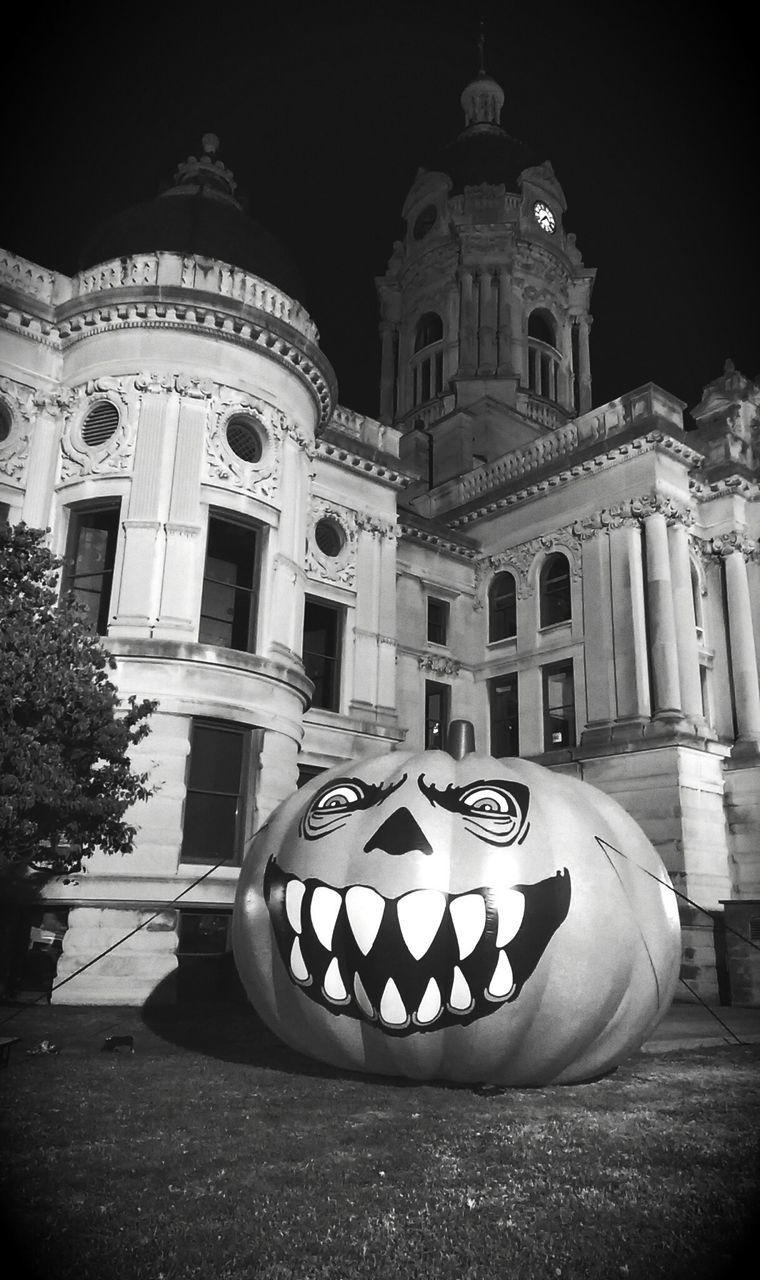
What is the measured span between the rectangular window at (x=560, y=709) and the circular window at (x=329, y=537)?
8474mm

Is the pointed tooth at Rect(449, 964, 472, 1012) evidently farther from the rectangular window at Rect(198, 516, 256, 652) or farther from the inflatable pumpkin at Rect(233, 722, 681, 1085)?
the rectangular window at Rect(198, 516, 256, 652)

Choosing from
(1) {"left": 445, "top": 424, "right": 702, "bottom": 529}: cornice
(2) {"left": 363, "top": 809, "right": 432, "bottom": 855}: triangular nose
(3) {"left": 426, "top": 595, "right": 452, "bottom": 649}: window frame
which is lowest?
(2) {"left": 363, "top": 809, "right": 432, "bottom": 855}: triangular nose

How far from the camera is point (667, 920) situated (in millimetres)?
9172

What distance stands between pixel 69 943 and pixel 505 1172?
12420 mm

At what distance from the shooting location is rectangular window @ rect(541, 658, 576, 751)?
29.7 metres

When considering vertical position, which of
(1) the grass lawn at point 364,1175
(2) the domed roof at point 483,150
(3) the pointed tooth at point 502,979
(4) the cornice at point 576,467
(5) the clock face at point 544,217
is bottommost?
(1) the grass lawn at point 364,1175

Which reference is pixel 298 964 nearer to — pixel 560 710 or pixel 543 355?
pixel 560 710

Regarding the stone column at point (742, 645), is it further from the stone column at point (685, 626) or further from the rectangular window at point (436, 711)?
the rectangular window at point (436, 711)

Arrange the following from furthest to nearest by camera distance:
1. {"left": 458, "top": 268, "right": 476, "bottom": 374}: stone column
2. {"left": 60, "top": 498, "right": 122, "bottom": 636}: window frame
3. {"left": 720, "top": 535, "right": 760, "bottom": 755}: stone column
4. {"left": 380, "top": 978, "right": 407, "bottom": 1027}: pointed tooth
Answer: {"left": 458, "top": 268, "right": 476, "bottom": 374}: stone column, {"left": 720, "top": 535, "right": 760, "bottom": 755}: stone column, {"left": 60, "top": 498, "right": 122, "bottom": 636}: window frame, {"left": 380, "top": 978, "right": 407, "bottom": 1027}: pointed tooth

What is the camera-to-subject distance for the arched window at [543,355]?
5016 centimetres

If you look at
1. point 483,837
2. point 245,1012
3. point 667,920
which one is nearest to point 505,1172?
point 483,837

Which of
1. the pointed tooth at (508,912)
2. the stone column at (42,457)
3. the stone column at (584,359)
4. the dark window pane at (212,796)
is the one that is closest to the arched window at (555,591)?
the dark window pane at (212,796)

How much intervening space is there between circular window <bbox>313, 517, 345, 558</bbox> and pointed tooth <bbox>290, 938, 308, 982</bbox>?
18729 millimetres

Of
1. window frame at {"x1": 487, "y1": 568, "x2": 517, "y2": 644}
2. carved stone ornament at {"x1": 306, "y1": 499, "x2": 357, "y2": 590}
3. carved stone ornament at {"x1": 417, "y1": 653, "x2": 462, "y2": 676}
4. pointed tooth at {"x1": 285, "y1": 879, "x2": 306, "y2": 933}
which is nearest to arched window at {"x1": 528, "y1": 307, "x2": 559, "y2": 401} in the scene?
window frame at {"x1": 487, "y1": 568, "x2": 517, "y2": 644}
